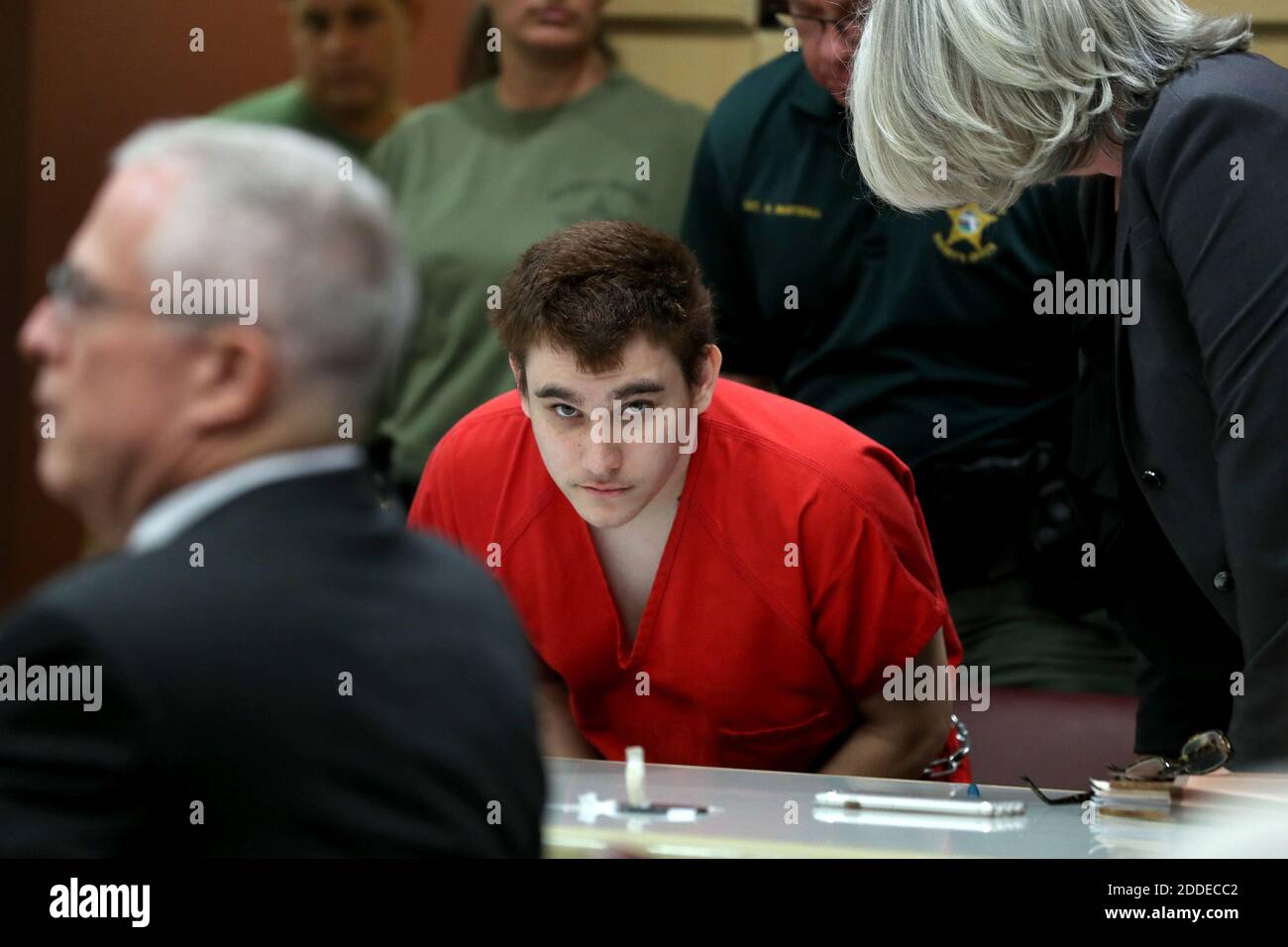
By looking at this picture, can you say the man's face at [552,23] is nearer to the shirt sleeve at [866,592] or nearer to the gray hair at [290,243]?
the shirt sleeve at [866,592]

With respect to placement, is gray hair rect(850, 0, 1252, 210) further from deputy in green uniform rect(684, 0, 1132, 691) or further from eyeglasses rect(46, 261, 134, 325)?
eyeglasses rect(46, 261, 134, 325)

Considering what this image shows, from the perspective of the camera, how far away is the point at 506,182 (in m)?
2.80

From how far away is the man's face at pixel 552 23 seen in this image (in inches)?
109

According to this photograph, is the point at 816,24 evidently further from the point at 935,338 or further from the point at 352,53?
the point at 352,53

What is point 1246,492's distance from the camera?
162 cm

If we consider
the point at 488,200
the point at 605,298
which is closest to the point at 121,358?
the point at 605,298

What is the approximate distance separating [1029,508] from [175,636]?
1.74 m

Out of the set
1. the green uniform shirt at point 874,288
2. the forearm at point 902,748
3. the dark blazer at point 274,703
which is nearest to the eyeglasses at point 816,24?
the green uniform shirt at point 874,288

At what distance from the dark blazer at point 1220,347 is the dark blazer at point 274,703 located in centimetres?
87

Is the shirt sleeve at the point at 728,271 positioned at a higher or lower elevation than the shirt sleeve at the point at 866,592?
higher

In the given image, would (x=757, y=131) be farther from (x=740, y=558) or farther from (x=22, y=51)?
(x=22, y=51)

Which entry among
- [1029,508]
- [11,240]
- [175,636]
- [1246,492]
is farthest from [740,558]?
[11,240]

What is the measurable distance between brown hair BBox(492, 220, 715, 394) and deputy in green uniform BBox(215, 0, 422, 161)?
1118 millimetres

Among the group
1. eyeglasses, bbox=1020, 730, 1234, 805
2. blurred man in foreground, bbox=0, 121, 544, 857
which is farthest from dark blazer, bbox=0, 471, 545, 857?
eyeglasses, bbox=1020, 730, 1234, 805
